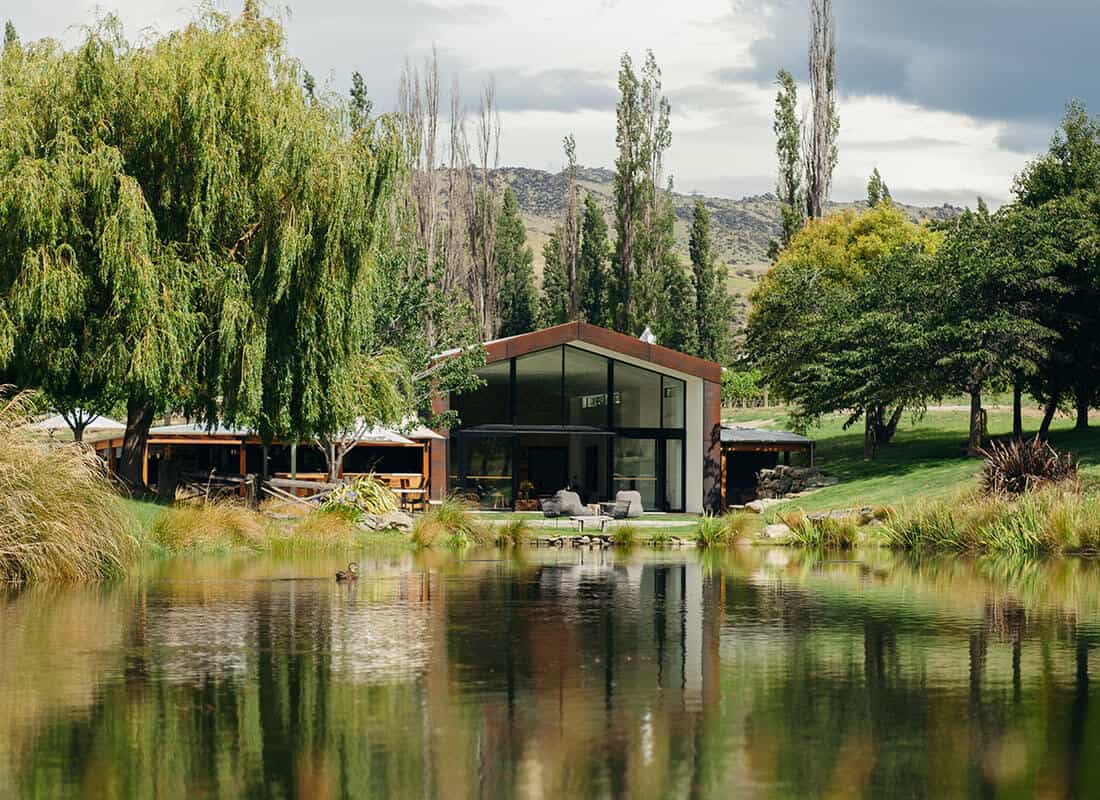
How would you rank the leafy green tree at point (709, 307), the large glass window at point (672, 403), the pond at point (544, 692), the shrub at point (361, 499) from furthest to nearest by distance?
the leafy green tree at point (709, 307) → the large glass window at point (672, 403) → the shrub at point (361, 499) → the pond at point (544, 692)

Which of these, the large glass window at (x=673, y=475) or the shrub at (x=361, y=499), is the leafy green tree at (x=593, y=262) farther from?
the shrub at (x=361, y=499)

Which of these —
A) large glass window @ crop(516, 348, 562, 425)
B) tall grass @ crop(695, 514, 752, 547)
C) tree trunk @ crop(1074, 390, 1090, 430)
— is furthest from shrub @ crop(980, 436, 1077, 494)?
tree trunk @ crop(1074, 390, 1090, 430)

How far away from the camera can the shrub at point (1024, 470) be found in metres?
27.4

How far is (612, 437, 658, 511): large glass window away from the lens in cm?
4184

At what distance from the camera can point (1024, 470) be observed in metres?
27.7

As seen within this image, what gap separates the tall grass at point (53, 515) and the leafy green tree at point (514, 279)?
170ft

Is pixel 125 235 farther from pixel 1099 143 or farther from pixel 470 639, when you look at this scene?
pixel 1099 143

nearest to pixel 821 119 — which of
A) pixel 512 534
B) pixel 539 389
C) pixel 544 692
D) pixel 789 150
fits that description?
pixel 789 150

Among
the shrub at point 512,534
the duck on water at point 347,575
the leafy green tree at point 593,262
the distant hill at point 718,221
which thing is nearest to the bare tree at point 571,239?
the leafy green tree at point 593,262

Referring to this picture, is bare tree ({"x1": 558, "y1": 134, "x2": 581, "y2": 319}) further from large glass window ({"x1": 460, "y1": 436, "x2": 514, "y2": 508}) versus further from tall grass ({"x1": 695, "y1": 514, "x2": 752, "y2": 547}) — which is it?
tall grass ({"x1": 695, "y1": 514, "x2": 752, "y2": 547})

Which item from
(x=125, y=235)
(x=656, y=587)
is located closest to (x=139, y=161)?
Result: (x=125, y=235)

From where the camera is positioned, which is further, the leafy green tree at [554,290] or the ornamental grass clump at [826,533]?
the leafy green tree at [554,290]

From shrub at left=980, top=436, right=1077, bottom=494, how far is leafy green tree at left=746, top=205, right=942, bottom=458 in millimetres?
12064

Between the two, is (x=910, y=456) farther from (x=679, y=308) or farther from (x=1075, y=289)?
(x=679, y=308)
